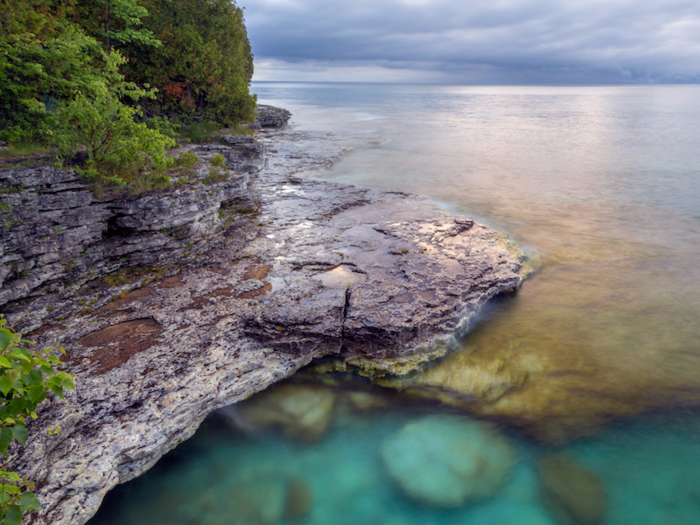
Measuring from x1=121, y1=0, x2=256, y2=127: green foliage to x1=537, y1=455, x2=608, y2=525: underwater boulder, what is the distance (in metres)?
21.0

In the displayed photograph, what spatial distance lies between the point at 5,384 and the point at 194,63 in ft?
64.7

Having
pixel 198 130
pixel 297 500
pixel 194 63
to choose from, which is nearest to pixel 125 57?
pixel 194 63

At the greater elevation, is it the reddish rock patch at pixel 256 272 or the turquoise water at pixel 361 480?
the reddish rock patch at pixel 256 272

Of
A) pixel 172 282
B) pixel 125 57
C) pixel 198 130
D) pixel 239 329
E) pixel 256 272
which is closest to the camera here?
pixel 239 329

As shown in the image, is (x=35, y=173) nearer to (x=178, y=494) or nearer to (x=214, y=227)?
(x=214, y=227)

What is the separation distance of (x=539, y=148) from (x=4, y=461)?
48707mm

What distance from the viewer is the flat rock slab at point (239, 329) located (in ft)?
23.3

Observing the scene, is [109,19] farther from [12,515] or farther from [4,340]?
[12,515]

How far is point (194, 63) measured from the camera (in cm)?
1908

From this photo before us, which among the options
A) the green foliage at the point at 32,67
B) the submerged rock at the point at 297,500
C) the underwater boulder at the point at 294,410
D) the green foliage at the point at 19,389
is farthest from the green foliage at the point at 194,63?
the submerged rock at the point at 297,500

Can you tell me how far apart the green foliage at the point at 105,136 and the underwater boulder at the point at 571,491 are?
43.2 feet

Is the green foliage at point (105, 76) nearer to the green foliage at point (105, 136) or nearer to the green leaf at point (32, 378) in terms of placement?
the green foliage at point (105, 136)

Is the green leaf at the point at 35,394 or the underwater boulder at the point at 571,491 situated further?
the underwater boulder at the point at 571,491

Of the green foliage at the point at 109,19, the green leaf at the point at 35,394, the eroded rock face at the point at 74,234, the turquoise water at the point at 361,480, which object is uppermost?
the green foliage at the point at 109,19
